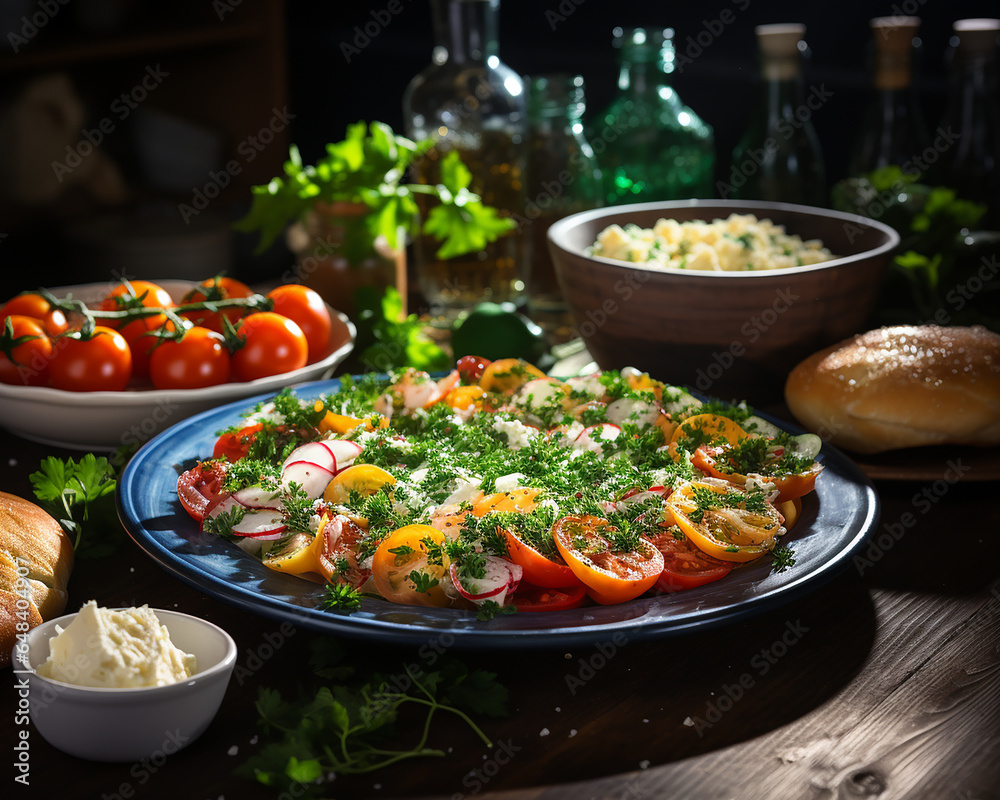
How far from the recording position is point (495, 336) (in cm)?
167

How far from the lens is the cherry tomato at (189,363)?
146 cm

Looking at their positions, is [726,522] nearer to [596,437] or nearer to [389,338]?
[596,437]

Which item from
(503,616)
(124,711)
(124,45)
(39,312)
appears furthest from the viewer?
(124,45)

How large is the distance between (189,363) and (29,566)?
20.7 inches

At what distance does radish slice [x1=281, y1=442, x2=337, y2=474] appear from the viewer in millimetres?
1117

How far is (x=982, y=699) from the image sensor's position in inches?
35.5

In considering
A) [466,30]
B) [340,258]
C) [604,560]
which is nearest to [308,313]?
[340,258]

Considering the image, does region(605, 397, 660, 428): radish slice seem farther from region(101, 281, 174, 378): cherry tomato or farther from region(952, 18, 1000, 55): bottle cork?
region(952, 18, 1000, 55): bottle cork

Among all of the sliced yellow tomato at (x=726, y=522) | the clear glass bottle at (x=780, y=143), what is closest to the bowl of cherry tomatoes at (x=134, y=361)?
the sliced yellow tomato at (x=726, y=522)

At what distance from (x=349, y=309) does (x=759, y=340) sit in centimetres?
82

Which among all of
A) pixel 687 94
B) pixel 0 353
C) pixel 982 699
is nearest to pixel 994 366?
pixel 982 699

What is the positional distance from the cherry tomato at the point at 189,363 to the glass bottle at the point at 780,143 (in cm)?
121

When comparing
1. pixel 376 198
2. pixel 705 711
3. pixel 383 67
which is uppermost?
pixel 383 67

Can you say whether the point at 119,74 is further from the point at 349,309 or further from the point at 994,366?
the point at 994,366
